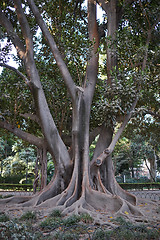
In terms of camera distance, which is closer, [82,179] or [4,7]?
[82,179]

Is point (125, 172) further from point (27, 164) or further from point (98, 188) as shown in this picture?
point (98, 188)

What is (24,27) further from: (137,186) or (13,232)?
(137,186)

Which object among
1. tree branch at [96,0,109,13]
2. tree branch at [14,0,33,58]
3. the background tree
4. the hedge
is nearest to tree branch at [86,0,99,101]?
the background tree

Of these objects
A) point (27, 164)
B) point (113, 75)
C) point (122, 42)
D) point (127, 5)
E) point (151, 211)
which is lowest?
point (151, 211)

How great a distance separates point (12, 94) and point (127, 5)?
19.9 feet

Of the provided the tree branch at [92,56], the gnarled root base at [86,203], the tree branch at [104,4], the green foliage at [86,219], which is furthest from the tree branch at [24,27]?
the green foliage at [86,219]

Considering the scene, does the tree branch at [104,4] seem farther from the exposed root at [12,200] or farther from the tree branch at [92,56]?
the exposed root at [12,200]

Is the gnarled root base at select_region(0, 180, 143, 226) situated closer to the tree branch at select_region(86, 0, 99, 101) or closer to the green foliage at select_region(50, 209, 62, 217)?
the green foliage at select_region(50, 209, 62, 217)

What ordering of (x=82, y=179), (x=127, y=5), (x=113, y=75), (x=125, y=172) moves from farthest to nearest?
1. (x=125, y=172)
2. (x=127, y=5)
3. (x=113, y=75)
4. (x=82, y=179)

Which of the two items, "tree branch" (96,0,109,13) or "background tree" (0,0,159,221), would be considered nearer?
"background tree" (0,0,159,221)

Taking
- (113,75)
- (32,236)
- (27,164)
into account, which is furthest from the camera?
(27,164)

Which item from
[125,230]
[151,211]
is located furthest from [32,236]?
[151,211]

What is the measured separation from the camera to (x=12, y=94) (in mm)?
10086

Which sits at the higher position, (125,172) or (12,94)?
(12,94)
